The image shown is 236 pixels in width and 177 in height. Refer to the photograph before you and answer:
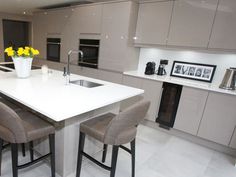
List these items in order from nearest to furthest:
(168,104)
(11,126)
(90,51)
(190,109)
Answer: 1. (11,126)
2. (190,109)
3. (168,104)
4. (90,51)

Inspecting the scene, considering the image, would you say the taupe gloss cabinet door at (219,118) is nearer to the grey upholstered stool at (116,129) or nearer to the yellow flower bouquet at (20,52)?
the grey upholstered stool at (116,129)

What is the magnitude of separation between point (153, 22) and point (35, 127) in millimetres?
2553

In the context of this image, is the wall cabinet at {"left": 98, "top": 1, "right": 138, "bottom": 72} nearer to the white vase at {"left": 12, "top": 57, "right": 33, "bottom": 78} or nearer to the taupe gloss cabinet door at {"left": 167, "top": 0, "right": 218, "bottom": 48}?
the taupe gloss cabinet door at {"left": 167, "top": 0, "right": 218, "bottom": 48}

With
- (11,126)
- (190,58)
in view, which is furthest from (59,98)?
(190,58)

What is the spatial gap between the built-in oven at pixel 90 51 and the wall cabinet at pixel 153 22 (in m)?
0.95

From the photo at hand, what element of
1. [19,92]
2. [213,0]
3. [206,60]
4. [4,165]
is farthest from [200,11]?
[4,165]

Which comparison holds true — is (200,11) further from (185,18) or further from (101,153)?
(101,153)

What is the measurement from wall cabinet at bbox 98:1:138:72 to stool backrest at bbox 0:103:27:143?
223 cm

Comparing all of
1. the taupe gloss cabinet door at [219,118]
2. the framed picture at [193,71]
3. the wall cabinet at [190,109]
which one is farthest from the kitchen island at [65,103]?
the framed picture at [193,71]

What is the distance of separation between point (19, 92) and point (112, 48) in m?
2.12

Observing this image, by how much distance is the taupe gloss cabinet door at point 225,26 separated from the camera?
230 cm

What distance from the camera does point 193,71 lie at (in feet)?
9.61

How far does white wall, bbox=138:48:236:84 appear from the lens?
8.71ft

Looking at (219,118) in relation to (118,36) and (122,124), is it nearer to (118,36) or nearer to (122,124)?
(122,124)
